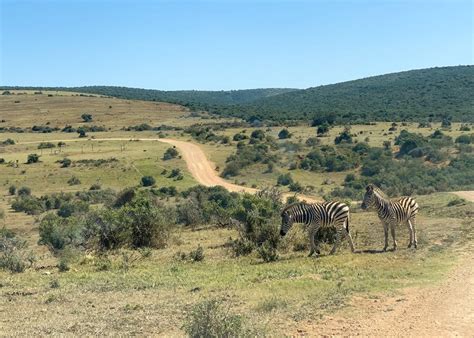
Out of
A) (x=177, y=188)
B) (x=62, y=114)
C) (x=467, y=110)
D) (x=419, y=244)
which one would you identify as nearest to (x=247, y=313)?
(x=419, y=244)

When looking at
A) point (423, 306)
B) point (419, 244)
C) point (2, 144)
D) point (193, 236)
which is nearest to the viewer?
point (423, 306)

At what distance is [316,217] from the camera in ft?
57.5

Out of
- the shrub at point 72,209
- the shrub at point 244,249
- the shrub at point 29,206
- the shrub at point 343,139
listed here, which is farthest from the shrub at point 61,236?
the shrub at point 343,139

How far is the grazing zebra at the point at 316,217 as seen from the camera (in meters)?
17.5

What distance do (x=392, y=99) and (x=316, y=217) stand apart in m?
128

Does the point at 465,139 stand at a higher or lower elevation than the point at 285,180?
higher

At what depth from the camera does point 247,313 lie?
36.9ft

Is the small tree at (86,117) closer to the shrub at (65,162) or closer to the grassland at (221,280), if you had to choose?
the shrub at (65,162)

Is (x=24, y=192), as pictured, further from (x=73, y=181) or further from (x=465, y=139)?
(x=465, y=139)

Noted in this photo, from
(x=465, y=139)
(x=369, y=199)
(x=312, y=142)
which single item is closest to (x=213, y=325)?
(x=369, y=199)

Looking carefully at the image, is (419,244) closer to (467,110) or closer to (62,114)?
(467,110)

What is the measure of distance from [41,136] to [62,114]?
35835mm

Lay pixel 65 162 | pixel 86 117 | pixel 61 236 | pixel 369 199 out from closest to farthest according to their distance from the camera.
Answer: pixel 369 199 → pixel 61 236 → pixel 65 162 → pixel 86 117

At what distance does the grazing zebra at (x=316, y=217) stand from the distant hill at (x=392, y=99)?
75749 millimetres
